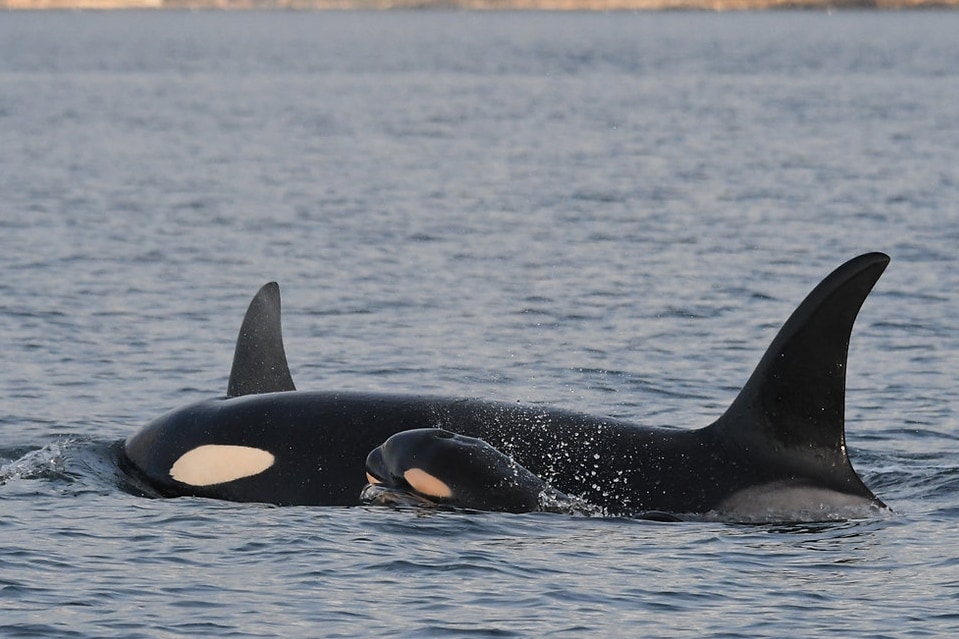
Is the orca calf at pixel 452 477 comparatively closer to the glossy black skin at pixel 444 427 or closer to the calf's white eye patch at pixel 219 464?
the glossy black skin at pixel 444 427

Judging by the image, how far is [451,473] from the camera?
12828mm

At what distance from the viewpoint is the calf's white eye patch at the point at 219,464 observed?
13734 mm

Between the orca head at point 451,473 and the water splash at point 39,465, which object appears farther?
the water splash at point 39,465

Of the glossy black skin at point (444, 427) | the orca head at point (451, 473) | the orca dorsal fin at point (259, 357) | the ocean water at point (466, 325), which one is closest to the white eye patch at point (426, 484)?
the orca head at point (451, 473)

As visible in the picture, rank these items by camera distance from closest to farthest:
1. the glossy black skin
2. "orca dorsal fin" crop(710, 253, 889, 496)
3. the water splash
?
"orca dorsal fin" crop(710, 253, 889, 496) < the glossy black skin < the water splash

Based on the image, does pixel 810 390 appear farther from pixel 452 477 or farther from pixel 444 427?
pixel 444 427

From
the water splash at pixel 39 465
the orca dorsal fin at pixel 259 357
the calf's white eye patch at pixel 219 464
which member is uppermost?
the orca dorsal fin at pixel 259 357

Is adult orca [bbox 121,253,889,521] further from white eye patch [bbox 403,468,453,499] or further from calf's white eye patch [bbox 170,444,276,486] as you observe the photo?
white eye patch [bbox 403,468,453,499]

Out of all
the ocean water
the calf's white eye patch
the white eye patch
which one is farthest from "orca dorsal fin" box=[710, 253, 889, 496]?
the calf's white eye patch

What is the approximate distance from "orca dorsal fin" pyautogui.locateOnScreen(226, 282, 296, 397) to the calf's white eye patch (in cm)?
110

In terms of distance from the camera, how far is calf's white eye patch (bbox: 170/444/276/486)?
541 inches

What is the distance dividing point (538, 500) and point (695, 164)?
3328cm

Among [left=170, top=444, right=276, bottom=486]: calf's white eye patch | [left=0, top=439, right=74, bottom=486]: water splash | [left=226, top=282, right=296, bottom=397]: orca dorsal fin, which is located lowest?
[left=0, top=439, right=74, bottom=486]: water splash

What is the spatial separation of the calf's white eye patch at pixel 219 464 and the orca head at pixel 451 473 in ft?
3.39
